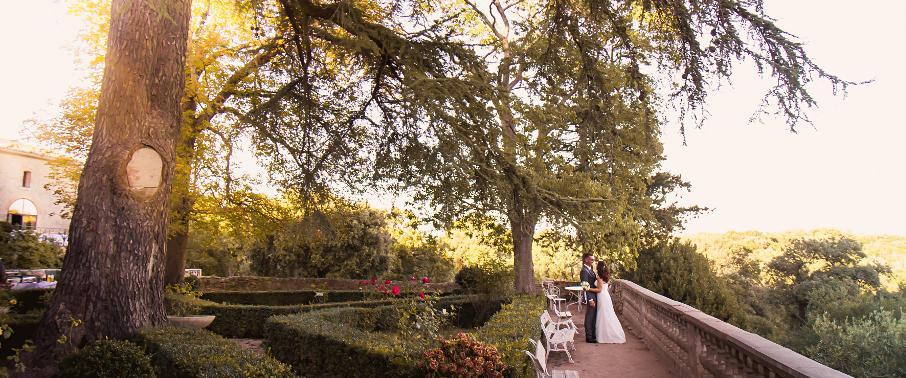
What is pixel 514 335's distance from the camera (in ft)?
23.1

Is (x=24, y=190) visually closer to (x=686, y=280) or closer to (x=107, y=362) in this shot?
(x=107, y=362)

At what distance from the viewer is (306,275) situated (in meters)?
29.1

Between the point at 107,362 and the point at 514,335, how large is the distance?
172 inches

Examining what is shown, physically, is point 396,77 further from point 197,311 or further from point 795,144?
point 197,311

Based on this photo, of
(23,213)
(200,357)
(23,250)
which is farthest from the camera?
(23,213)

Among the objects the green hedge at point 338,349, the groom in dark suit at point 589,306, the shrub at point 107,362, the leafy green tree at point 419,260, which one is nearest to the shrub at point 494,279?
the groom in dark suit at point 589,306

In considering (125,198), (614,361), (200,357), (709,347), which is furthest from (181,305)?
(709,347)

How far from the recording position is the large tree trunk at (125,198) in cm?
662

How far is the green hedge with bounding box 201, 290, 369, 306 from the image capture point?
17.7m

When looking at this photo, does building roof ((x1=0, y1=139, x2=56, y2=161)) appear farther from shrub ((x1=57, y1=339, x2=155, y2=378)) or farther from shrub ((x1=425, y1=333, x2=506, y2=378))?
shrub ((x1=425, y1=333, x2=506, y2=378))

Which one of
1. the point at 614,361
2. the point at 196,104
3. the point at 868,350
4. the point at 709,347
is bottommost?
the point at 868,350

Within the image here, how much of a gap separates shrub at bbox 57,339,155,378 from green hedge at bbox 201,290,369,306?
11.9 meters

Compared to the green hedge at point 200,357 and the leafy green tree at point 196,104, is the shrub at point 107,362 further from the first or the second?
the leafy green tree at point 196,104

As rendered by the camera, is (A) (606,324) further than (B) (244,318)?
No
